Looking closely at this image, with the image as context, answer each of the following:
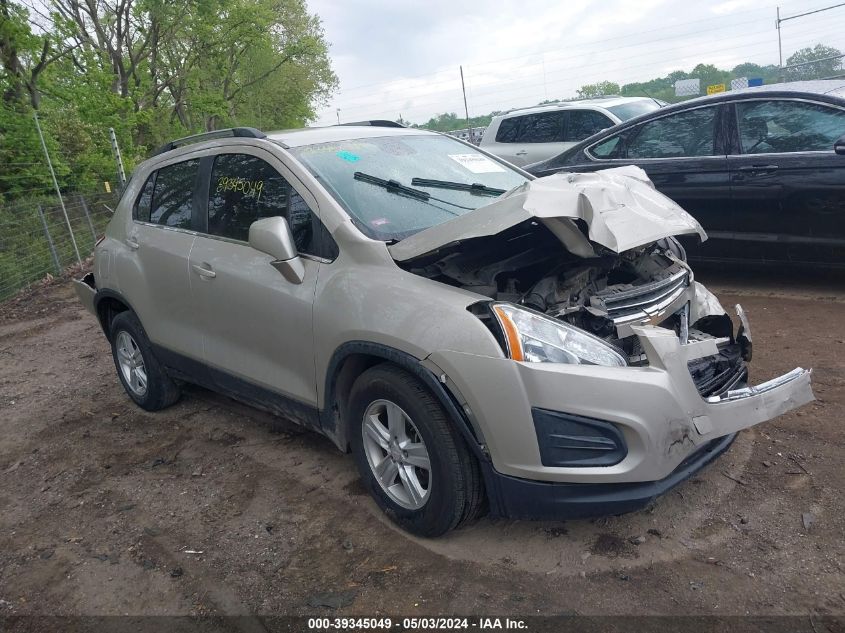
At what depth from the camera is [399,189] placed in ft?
12.2

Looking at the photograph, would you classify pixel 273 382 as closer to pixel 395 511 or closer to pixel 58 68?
pixel 395 511

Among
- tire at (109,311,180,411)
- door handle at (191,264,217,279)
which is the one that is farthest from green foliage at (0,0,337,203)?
door handle at (191,264,217,279)

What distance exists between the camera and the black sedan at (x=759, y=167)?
5488mm

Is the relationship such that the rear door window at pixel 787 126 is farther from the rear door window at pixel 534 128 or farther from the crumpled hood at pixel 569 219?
the rear door window at pixel 534 128

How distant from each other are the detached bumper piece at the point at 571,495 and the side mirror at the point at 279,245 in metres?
1.34

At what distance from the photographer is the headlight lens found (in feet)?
8.86

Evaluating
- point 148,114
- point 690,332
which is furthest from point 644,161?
point 148,114

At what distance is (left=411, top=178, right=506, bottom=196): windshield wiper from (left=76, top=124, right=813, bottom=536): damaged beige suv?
0.01 m

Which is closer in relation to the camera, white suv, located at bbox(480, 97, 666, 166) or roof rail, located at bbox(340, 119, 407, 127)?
roof rail, located at bbox(340, 119, 407, 127)

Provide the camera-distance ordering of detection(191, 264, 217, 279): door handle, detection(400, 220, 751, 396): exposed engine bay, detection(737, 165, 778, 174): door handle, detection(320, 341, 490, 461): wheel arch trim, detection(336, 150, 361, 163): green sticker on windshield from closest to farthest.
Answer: detection(320, 341, 490, 461): wheel arch trim
detection(400, 220, 751, 396): exposed engine bay
detection(336, 150, 361, 163): green sticker on windshield
detection(191, 264, 217, 279): door handle
detection(737, 165, 778, 174): door handle

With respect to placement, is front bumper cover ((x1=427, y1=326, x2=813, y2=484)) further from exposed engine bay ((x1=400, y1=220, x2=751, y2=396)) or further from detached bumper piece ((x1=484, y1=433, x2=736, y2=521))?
exposed engine bay ((x1=400, y1=220, x2=751, y2=396))

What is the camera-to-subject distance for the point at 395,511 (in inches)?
128

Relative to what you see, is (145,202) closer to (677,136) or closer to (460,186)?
(460,186)

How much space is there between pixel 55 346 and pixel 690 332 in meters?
6.95
